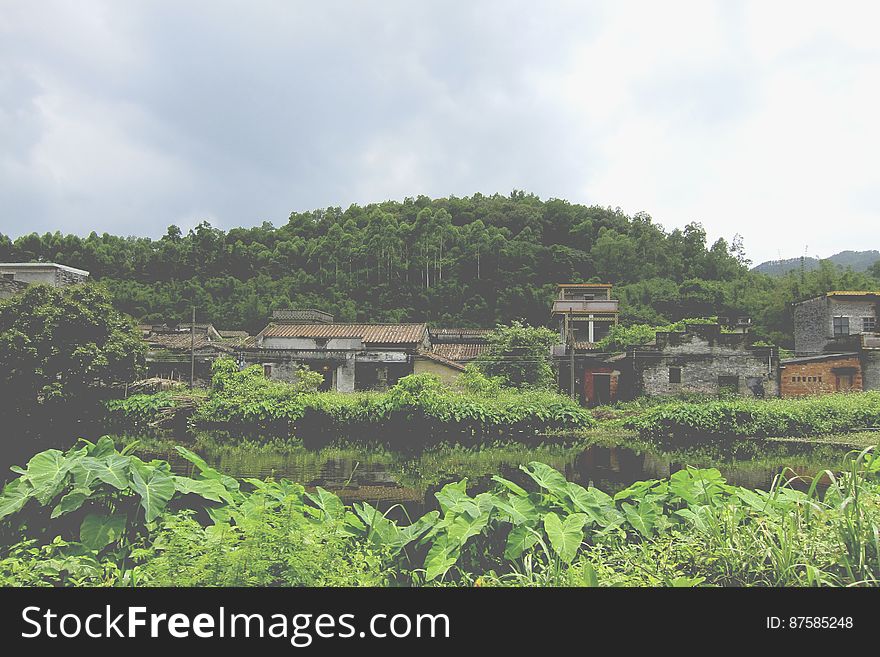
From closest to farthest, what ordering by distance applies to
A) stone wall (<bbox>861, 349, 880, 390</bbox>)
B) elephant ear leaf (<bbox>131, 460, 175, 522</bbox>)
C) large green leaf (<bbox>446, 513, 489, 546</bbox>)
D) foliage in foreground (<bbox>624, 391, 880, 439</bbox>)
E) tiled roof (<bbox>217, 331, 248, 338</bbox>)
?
elephant ear leaf (<bbox>131, 460, 175, 522</bbox>) → large green leaf (<bbox>446, 513, 489, 546</bbox>) → foliage in foreground (<bbox>624, 391, 880, 439</bbox>) → stone wall (<bbox>861, 349, 880, 390</bbox>) → tiled roof (<bbox>217, 331, 248, 338</bbox>)

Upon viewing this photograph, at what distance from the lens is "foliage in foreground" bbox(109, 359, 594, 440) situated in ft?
46.1

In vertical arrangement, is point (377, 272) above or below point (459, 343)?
above

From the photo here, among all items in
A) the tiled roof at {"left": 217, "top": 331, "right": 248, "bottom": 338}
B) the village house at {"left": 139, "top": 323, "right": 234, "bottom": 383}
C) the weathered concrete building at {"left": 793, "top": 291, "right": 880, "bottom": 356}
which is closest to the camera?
the weathered concrete building at {"left": 793, "top": 291, "right": 880, "bottom": 356}

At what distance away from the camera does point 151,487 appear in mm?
2367

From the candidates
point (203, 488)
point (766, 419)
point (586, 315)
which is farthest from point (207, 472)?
point (586, 315)

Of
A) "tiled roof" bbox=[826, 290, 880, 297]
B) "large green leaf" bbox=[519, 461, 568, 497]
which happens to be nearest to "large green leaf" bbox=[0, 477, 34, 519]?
"large green leaf" bbox=[519, 461, 568, 497]

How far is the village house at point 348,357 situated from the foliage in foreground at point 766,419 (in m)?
6.70

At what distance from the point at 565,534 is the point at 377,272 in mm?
21872

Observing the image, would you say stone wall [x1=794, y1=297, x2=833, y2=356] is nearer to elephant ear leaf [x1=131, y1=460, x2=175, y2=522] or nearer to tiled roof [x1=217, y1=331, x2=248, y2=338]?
elephant ear leaf [x1=131, y1=460, x2=175, y2=522]

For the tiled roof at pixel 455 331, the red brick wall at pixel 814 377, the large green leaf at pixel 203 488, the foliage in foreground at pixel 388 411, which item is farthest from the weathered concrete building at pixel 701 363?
the large green leaf at pixel 203 488

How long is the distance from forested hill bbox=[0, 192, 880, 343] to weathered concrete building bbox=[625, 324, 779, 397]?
4.60 metres

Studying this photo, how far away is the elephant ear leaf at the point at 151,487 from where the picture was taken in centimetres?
227

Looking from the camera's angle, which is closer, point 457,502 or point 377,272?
point 457,502

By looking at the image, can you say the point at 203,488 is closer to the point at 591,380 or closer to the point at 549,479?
the point at 549,479
